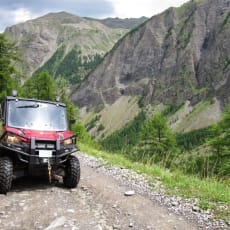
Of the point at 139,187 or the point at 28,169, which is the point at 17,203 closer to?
the point at 28,169

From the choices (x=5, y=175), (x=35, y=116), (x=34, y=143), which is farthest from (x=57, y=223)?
(x=35, y=116)

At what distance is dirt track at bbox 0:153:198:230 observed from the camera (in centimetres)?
810

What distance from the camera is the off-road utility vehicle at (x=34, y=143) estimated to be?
34.4 ft

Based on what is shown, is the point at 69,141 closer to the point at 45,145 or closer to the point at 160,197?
→ the point at 45,145

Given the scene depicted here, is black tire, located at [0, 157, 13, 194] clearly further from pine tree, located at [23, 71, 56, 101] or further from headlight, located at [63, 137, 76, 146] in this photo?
pine tree, located at [23, 71, 56, 101]

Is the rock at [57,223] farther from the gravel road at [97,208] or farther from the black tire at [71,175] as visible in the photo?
the black tire at [71,175]

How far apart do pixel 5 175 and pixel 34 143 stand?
1138 mm

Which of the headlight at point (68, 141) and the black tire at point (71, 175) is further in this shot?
the headlight at point (68, 141)

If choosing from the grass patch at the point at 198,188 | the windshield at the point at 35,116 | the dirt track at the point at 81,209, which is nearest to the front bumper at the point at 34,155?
the dirt track at the point at 81,209

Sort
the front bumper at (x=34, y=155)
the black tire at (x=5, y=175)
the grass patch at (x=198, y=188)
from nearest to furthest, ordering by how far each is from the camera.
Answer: the grass patch at (x=198, y=188), the black tire at (x=5, y=175), the front bumper at (x=34, y=155)

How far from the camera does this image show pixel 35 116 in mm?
12047

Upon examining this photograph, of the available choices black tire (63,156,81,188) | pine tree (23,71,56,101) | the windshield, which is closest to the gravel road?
black tire (63,156,81,188)

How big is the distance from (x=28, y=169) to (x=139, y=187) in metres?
3.21

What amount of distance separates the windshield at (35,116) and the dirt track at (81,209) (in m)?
1.77
